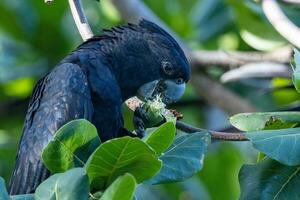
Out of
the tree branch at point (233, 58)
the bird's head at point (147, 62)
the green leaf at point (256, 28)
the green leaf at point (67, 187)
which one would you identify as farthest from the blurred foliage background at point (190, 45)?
the green leaf at point (67, 187)

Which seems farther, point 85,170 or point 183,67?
point 183,67

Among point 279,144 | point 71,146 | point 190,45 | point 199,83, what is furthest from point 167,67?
point 190,45

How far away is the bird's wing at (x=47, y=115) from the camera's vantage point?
4.04 m

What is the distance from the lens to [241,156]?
6.48 meters

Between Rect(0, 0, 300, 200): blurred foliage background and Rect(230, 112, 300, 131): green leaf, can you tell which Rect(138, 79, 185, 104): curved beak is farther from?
Rect(0, 0, 300, 200): blurred foliage background

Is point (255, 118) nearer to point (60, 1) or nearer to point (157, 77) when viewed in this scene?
point (157, 77)

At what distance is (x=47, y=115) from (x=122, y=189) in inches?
52.7

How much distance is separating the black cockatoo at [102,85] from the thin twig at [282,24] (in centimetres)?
60

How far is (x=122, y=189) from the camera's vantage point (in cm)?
287

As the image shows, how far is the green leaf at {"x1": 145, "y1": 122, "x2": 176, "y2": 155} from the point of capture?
319cm

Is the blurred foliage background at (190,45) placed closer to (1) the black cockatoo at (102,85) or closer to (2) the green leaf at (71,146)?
(1) the black cockatoo at (102,85)

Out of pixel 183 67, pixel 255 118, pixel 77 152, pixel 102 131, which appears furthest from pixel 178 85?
pixel 77 152

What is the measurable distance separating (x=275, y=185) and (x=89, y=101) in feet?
3.43

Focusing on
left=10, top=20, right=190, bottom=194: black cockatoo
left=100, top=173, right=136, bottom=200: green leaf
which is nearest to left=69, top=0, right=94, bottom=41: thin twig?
left=10, top=20, right=190, bottom=194: black cockatoo
